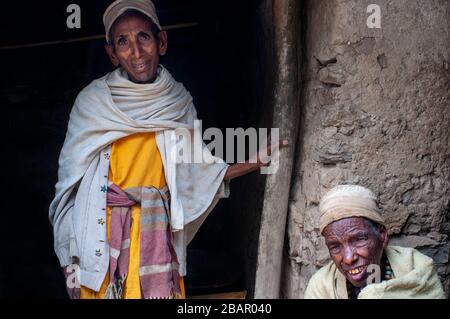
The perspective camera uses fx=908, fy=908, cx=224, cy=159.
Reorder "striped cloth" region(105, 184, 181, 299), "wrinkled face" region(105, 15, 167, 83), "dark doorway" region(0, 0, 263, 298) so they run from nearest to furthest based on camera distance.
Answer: "striped cloth" region(105, 184, 181, 299)
"wrinkled face" region(105, 15, 167, 83)
"dark doorway" region(0, 0, 263, 298)

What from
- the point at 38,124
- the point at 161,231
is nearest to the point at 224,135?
the point at 38,124

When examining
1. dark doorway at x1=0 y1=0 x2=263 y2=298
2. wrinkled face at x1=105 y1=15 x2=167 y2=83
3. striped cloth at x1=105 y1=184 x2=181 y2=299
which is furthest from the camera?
dark doorway at x1=0 y1=0 x2=263 y2=298

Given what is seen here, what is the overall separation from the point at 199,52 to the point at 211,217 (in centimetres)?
103

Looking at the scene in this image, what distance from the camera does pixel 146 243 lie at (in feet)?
12.6

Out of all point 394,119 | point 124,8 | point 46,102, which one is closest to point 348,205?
point 394,119

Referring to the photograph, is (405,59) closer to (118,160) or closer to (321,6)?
(321,6)

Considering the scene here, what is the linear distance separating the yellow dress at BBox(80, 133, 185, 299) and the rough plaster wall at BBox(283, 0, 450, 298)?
2.34 feet

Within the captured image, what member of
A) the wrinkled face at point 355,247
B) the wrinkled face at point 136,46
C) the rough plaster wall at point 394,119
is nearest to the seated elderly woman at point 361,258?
the wrinkled face at point 355,247

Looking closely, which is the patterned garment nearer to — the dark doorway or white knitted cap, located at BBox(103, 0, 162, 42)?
white knitted cap, located at BBox(103, 0, 162, 42)

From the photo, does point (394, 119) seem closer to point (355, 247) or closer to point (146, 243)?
point (355, 247)

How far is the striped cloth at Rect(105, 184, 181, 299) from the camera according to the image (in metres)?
3.83

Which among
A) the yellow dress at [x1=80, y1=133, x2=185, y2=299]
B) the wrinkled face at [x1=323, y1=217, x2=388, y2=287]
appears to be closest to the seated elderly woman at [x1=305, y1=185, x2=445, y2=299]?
the wrinkled face at [x1=323, y1=217, x2=388, y2=287]

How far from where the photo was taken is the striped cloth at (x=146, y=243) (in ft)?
12.6

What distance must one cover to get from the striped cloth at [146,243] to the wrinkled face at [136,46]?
20.7 inches
